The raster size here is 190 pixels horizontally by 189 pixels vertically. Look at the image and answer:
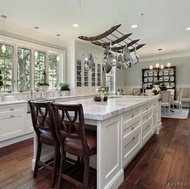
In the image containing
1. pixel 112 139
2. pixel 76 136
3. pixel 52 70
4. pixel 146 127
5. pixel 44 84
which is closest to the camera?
pixel 76 136

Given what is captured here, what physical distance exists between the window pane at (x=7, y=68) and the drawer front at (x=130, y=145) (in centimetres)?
323

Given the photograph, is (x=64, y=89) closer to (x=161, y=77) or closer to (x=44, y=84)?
(x=44, y=84)

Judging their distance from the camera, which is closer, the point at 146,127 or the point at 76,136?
the point at 76,136

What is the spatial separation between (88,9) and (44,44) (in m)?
2.03

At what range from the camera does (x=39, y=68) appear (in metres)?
4.58

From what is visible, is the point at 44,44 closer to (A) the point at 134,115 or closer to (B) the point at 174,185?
(A) the point at 134,115

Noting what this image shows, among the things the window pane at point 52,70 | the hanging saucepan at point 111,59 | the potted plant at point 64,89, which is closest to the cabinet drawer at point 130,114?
the hanging saucepan at point 111,59

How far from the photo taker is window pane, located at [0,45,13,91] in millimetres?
3761

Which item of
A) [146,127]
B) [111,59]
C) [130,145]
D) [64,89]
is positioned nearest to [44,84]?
[64,89]

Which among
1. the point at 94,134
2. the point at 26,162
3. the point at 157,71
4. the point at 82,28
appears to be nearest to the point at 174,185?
the point at 94,134

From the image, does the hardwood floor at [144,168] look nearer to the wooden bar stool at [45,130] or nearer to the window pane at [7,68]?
the wooden bar stool at [45,130]

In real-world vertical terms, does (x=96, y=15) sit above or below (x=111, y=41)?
above

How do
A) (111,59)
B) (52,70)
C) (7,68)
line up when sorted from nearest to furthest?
(111,59)
(7,68)
(52,70)

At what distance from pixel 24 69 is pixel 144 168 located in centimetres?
372
